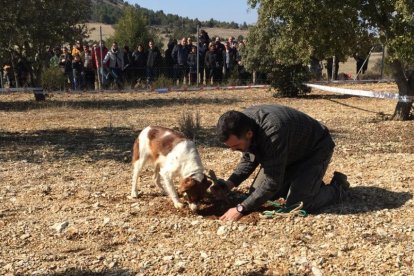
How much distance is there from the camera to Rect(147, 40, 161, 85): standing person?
810 inches

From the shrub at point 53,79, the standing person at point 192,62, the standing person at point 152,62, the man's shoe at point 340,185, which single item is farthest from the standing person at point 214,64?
the man's shoe at point 340,185

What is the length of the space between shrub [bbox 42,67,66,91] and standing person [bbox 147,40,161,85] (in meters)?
3.35

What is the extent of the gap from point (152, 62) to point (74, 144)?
36.7 ft

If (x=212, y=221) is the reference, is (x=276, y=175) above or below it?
above

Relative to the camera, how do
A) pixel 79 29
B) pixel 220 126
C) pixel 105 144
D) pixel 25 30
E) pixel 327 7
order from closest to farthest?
pixel 220 126 < pixel 105 144 < pixel 327 7 < pixel 25 30 < pixel 79 29

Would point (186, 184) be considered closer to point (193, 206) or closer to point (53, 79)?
point (193, 206)

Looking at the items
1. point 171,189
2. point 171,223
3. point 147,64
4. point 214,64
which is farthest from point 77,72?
point 171,223

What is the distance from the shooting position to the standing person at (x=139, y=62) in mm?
20656

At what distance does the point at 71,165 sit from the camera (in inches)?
324

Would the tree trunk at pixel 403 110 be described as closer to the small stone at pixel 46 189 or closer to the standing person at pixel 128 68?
the small stone at pixel 46 189

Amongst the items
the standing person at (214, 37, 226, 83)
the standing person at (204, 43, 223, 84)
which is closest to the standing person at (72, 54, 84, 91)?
the standing person at (204, 43, 223, 84)

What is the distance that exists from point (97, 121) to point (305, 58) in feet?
A: 17.6

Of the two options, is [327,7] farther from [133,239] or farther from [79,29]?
[79,29]

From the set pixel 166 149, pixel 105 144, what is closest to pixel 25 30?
pixel 105 144
